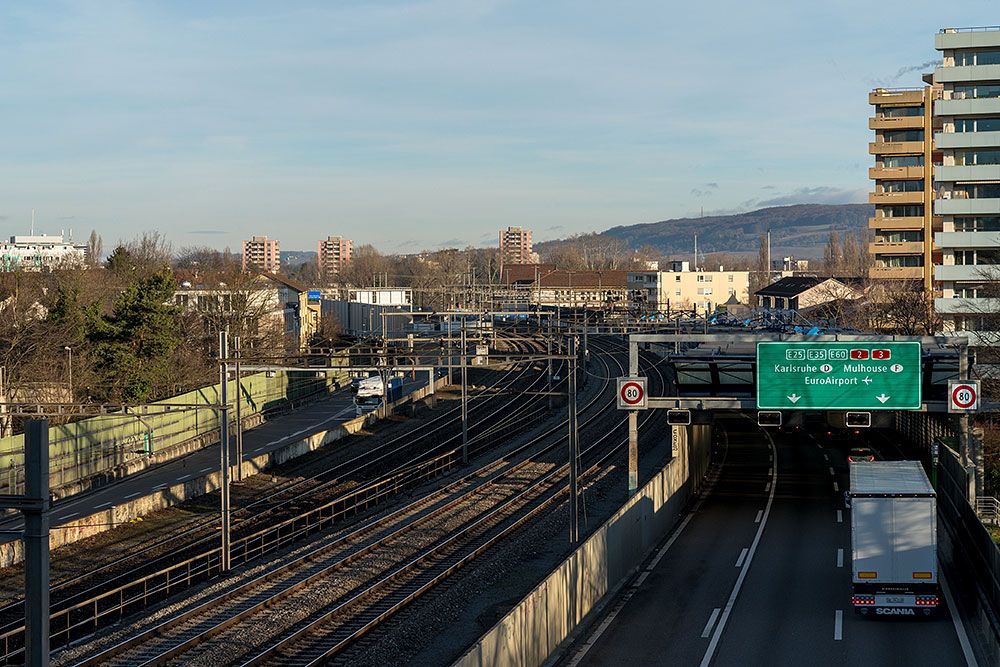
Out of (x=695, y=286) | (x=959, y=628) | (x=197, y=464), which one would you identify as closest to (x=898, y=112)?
(x=197, y=464)

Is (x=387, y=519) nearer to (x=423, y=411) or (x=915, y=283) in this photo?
(x=423, y=411)

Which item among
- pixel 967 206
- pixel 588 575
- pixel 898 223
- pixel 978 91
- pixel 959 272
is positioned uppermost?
pixel 978 91

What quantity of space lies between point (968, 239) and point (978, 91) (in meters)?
9.09

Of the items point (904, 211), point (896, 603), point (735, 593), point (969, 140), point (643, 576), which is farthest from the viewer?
point (904, 211)

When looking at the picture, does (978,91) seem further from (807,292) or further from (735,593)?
(807,292)

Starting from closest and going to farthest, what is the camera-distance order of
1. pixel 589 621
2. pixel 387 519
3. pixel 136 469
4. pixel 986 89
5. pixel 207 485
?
1. pixel 589 621
2. pixel 387 519
3. pixel 207 485
4. pixel 136 469
5. pixel 986 89

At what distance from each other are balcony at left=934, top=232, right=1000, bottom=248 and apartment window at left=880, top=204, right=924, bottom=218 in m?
19.5

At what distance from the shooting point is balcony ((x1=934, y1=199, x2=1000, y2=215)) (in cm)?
6442

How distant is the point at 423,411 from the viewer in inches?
2613

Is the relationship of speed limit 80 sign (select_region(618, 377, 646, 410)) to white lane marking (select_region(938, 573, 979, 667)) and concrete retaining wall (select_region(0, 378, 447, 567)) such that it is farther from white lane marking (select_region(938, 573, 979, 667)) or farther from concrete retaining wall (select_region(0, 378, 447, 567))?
concrete retaining wall (select_region(0, 378, 447, 567))

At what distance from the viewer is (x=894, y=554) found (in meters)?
23.2

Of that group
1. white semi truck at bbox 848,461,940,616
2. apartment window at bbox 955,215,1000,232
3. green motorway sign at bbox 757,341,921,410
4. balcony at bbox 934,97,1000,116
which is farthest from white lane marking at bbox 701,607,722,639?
balcony at bbox 934,97,1000,116

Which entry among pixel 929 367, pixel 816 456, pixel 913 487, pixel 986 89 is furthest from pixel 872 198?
pixel 913 487

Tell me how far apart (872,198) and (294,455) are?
174 feet
